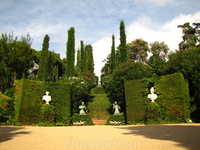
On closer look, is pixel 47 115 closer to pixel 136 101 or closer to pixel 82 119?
pixel 82 119

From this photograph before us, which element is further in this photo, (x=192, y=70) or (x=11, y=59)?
(x=11, y=59)

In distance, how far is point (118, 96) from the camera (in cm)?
1730

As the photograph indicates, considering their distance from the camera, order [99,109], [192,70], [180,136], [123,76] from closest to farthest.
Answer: [180,136]
[192,70]
[123,76]
[99,109]

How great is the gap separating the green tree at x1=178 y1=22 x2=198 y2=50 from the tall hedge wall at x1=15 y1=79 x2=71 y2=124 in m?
23.2

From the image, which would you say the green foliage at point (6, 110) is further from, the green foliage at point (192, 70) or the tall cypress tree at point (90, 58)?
the tall cypress tree at point (90, 58)

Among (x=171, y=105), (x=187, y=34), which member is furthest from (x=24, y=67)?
(x=187, y=34)

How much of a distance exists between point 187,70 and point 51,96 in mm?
10275

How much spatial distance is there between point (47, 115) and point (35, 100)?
152 cm

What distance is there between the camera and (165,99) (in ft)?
39.4

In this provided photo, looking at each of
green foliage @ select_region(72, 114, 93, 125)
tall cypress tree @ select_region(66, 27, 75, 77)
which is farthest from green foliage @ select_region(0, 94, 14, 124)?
tall cypress tree @ select_region(66, 27, 75, 77)

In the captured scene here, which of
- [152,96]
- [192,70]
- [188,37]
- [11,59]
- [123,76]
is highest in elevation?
[188,37]

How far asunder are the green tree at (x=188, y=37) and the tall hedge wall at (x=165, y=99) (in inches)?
754

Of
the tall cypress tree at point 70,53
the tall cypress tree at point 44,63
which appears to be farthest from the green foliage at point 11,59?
the tall cypress tree at point 70,53

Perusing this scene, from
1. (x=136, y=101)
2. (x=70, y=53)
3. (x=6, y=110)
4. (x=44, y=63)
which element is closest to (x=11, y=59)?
(x=44, y=63)
